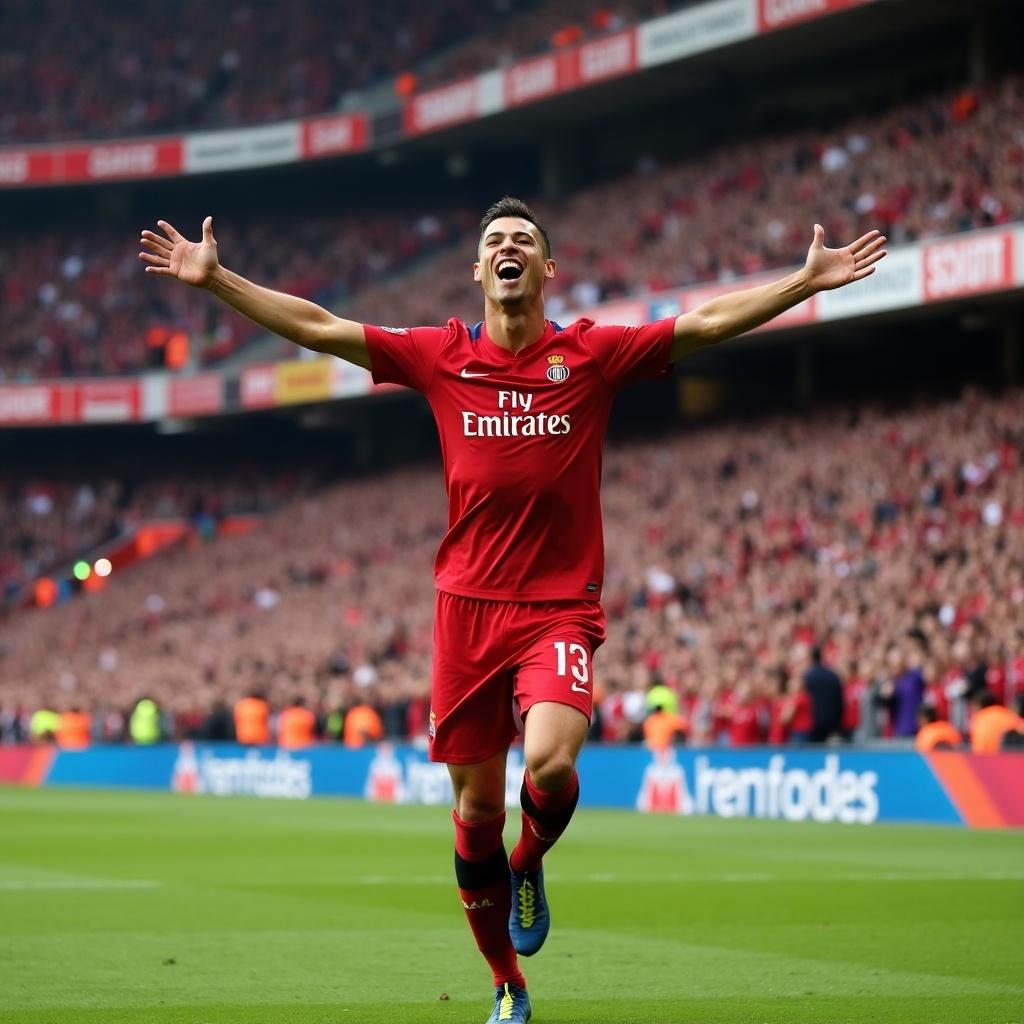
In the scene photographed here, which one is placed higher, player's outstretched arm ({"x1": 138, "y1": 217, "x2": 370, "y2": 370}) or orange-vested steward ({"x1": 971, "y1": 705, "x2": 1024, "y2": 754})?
player's outstretched arm ({"x1": 138, "y1": 217, "x2": 370, "y2": 370})

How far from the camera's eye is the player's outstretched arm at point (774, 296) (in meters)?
6.66

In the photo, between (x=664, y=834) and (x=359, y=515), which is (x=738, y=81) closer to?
(x=359, y=515)

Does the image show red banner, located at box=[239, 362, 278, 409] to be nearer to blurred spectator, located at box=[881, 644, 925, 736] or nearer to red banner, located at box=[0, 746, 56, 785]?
red banner, located at box=[0, 746, 56, 785]

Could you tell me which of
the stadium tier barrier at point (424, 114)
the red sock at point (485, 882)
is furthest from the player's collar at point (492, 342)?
the stadium tier barrier at point (424, 114)

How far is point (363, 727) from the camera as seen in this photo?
97.2 feet

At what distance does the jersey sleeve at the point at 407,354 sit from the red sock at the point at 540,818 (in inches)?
58.1

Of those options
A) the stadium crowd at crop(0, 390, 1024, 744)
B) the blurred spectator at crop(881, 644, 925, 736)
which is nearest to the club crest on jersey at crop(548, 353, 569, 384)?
the stadium crowd at crop(0, 390, 1024, 744)

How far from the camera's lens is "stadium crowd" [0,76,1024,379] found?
103 ft

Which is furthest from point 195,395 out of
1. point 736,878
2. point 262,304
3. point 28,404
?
point 262,304

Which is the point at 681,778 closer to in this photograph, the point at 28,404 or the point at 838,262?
the point at 838,262

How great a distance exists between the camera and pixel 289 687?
33688mm

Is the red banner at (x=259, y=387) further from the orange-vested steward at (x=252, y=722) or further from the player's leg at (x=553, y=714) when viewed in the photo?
the player's leg at (x=553, y=714)

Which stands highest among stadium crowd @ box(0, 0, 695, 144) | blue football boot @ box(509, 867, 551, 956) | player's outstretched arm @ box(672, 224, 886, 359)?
stadium crowd @ box(0, 0, 695, 144)

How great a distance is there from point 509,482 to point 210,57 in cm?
4665
